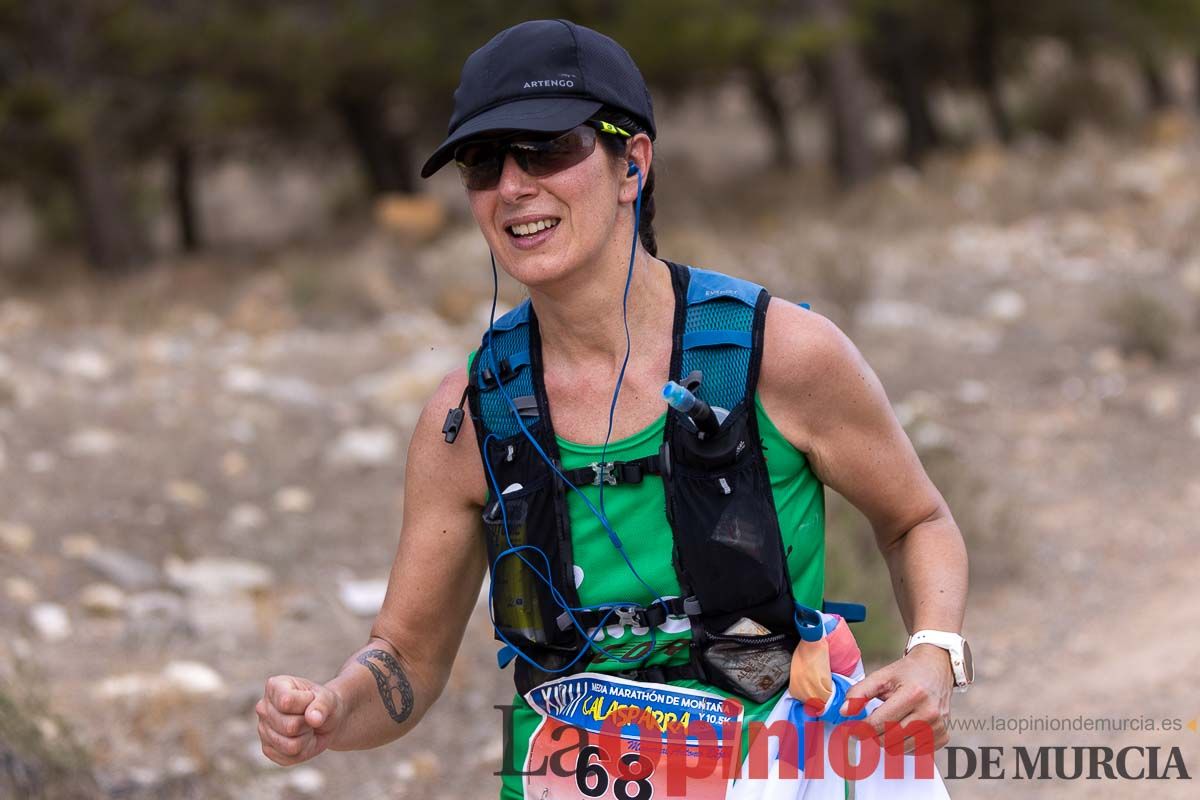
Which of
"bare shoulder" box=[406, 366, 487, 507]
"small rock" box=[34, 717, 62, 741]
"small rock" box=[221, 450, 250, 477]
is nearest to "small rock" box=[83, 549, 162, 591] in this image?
"small rock" box=[221, 450, 250, 477]

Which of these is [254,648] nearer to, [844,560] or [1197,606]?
[844,560]

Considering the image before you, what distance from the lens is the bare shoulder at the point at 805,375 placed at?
1965mm

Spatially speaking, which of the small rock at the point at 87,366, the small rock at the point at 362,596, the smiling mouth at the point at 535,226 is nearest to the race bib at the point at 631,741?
the smiling mouth at the point at 535,226

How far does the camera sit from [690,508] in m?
1.92

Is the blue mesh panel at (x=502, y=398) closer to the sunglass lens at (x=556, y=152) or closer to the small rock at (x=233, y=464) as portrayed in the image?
the sunglass lens at (x=556, y=152)

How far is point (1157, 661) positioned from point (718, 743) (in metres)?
2.74

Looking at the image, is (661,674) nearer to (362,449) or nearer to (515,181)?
(515,181)

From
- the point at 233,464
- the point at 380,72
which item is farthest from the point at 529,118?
the point at 380,72

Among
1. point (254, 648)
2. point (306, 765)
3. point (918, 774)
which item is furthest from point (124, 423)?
point (918, 774)

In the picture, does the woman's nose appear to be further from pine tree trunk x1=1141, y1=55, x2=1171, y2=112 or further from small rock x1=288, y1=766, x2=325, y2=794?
pine tree trunk x1=1141, y1=55, x2=1171, y2=112

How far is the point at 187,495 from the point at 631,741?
13.4 ft

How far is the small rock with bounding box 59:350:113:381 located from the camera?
735 cm

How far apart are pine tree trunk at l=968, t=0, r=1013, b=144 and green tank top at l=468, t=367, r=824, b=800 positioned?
15767 mm

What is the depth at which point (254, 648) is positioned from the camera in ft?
15.3
